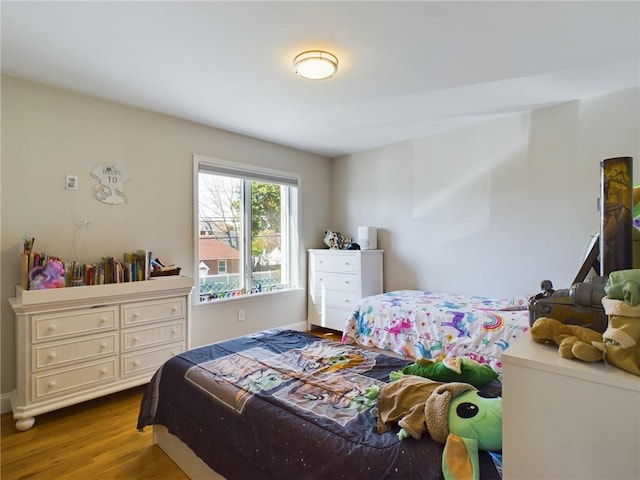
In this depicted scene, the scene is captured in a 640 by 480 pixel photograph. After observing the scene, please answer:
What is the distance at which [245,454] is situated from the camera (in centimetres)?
133

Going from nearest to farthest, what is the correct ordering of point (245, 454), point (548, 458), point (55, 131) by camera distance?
1. point (548, 458)
2. point (245, 454)
3. point (55, 131)

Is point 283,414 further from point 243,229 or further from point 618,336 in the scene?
point 243,229

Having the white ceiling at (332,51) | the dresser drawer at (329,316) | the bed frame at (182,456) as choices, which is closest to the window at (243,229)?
the dresser drawer at (329,316)

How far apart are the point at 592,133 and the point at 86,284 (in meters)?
4.29

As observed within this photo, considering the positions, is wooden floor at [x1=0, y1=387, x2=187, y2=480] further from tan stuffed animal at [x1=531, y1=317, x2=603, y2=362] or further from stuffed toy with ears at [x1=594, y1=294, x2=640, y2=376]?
stuffed toy with ears at [x1=594, y1=294, x2=640, y2=376]

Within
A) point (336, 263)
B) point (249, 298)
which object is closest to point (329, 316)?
point (336, 263)

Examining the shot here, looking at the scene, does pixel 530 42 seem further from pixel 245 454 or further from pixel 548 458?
pixel 245 454

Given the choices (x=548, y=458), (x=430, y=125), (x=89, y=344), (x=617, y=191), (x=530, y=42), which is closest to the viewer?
(x=548, y=458)

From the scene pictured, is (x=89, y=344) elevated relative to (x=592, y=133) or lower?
lower

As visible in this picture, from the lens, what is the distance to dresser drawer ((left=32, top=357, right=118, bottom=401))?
2148mm

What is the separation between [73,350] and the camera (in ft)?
7.44

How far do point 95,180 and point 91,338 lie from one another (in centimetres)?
130

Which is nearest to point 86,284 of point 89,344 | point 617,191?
point 89,344

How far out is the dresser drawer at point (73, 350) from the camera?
2145mm
